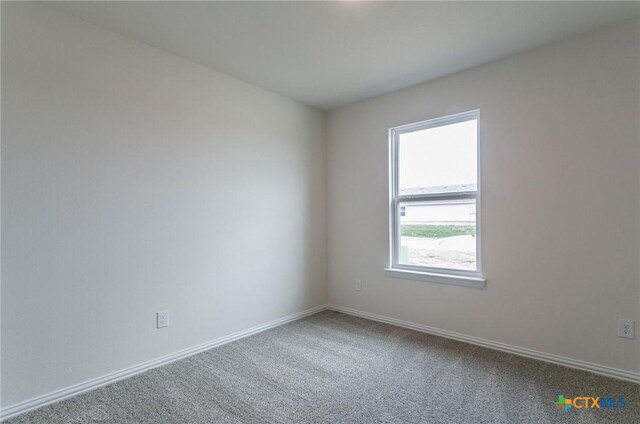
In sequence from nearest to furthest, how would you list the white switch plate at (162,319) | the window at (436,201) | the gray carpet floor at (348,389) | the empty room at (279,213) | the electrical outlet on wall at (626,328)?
the gray carpet floor at (348,389)
the empty room at (279,213)
the electrical outlet on wall at (626,328)
the white switch plate at (162,319)
the window at (436,201)

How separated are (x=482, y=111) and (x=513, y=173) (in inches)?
23.2

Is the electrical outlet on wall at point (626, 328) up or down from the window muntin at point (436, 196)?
down

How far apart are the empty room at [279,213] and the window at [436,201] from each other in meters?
0.02

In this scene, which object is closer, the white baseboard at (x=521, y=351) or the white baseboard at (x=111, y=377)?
the white baseboard at (x=111, y=377)

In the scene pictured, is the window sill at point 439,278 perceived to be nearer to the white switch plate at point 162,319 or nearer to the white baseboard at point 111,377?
the white baseboard at point 111,377

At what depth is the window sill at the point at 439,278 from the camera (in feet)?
8.93

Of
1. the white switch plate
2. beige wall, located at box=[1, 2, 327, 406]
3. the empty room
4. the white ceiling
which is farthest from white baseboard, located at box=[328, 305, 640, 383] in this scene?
the white ceiling

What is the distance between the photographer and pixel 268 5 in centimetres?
194

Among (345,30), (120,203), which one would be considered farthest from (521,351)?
(120,203)

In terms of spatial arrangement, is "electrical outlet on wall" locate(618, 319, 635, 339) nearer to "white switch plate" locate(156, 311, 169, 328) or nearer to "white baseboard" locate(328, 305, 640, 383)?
"white baseboard" locate(328, 305, 640, 383)

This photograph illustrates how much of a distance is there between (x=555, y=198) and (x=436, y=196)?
3.05 ft

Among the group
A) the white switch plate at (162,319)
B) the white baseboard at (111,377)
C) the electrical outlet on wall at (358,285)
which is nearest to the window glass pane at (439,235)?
the electrical outlet on wall at (358,285)

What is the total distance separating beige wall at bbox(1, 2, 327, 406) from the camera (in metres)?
1.85

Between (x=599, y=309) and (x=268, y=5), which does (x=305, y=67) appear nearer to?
(x=268, y=5)
